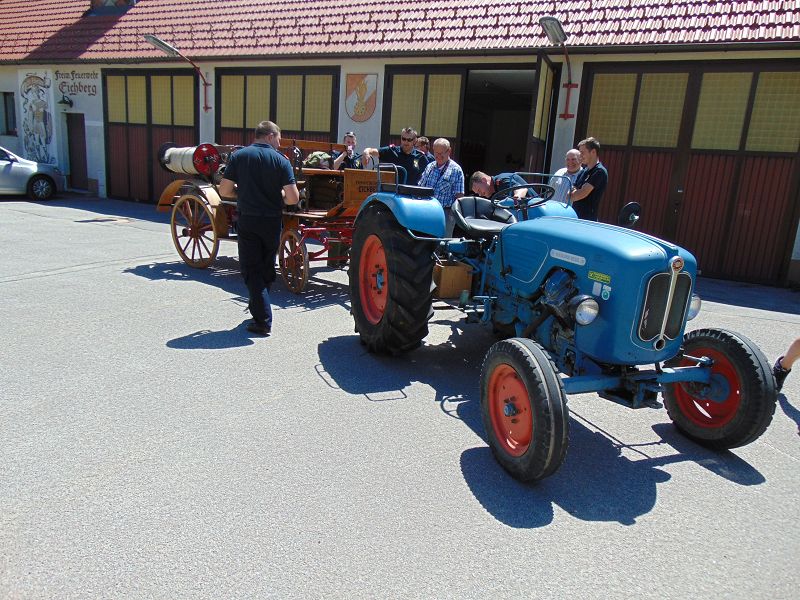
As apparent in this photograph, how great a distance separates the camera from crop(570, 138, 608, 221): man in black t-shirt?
6.01m

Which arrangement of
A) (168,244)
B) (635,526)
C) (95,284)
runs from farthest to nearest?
(168,244)
(95,284)
(635,526)

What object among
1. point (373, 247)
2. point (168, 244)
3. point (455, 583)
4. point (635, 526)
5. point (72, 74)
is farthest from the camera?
point (72, 74)

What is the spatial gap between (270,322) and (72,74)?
577 inches

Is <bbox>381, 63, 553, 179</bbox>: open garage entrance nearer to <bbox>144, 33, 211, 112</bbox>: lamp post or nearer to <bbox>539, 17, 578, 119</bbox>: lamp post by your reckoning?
<bbox>539, 17, 578, 119</bbox>: lamp post

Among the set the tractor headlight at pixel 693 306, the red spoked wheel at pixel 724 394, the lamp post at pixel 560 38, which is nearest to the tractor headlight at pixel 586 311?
the tractor headlight at pixel 693 306

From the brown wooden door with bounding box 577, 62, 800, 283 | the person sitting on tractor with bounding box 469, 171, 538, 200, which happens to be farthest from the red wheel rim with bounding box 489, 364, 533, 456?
the brown wooden door with bounding box 577, 62, 800, 283

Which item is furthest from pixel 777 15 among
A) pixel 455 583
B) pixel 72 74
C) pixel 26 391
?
pixel 72 74

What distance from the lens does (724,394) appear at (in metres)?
3.39

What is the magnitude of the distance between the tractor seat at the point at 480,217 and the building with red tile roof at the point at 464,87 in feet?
14.7

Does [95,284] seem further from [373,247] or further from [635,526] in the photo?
[635,526]

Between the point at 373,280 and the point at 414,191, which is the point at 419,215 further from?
the point at 373,280

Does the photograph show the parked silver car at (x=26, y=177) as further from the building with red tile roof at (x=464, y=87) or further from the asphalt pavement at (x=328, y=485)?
the asphalt pavement at (x=328, y=485)

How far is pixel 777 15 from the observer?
8414 millimetres

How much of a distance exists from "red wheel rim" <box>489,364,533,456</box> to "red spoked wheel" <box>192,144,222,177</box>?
6.14 metres
